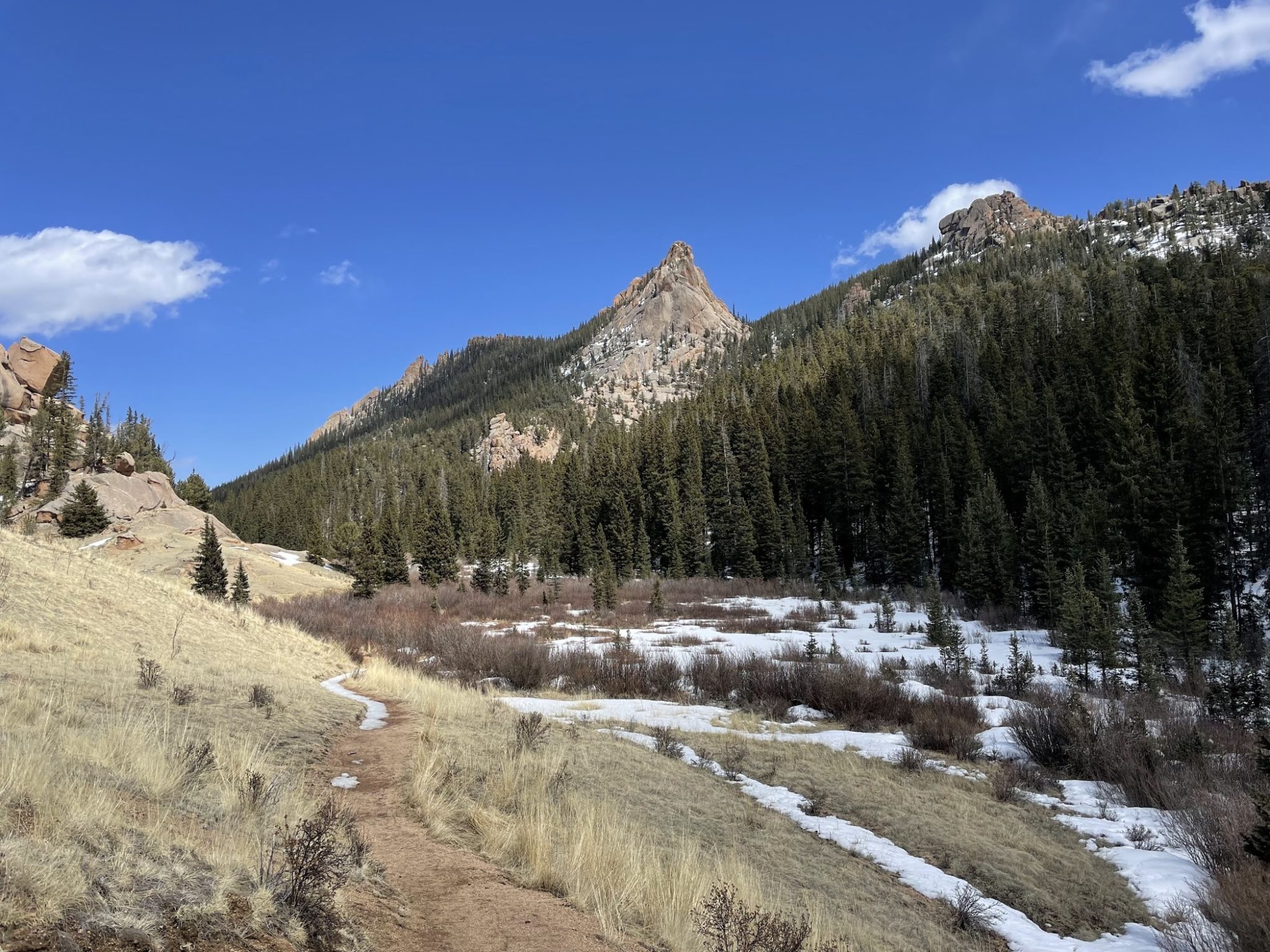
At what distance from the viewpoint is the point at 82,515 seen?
4894 cm

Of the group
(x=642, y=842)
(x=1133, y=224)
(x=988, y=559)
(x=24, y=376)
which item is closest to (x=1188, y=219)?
(x=1133, y=224)

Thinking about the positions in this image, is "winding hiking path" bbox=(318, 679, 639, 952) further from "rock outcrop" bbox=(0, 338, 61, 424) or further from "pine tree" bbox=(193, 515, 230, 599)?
"rock outcrop" bbox=(0, 338, 61, 424)

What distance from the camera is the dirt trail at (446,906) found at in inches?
153

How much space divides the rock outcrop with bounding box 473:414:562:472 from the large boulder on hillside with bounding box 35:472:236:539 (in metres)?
70.6

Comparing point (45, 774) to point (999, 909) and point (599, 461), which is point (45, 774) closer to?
point (999, 909)

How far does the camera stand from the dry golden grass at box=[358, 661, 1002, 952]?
4934 mm

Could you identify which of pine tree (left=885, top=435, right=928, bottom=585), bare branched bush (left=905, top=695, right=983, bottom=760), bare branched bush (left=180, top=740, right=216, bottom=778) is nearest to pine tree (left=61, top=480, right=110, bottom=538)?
bare branched bush (left=180, top=740, right=216, bottom=778)

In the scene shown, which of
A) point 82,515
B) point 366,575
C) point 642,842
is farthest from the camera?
point 82,515

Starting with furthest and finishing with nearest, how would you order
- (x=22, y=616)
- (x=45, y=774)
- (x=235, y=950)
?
(x=22, y=616), (x=45, y=774), (x=235, y=950)

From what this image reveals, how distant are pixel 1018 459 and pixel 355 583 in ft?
170

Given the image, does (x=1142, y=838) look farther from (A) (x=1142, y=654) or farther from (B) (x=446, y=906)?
(A) (x=1142, y=654)

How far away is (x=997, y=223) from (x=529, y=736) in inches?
8436

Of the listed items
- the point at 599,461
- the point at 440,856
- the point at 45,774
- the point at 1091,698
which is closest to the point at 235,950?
the point at 45,774

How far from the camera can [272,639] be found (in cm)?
2002
